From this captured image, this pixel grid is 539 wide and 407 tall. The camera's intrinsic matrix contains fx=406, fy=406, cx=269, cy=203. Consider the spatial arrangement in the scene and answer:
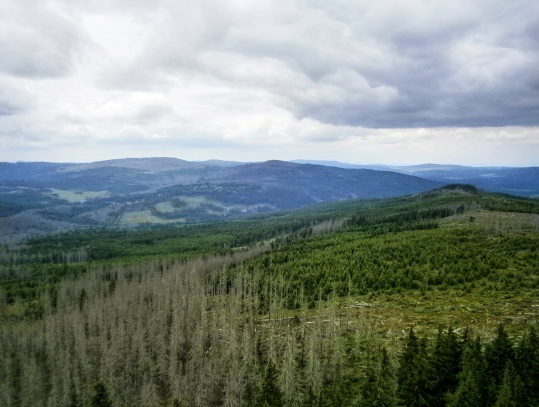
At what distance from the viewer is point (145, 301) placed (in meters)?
145

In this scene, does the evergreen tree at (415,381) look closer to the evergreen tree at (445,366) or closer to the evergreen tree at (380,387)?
the evergreen tree at (445,366)

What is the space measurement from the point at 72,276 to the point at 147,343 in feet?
364

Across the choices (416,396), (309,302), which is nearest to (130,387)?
(309,302)

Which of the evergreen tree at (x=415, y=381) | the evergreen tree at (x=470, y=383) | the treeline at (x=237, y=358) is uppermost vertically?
the evergreen tree at (x=470, y=383)

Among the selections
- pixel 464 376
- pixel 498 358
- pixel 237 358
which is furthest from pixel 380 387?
pixel 237 358

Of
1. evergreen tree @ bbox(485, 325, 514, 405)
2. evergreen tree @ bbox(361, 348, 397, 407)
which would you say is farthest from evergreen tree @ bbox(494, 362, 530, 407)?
evergreen tree @ bbox(361, 348, 397, 407)

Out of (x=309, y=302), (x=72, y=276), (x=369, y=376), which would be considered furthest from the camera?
(x=72, y=276)

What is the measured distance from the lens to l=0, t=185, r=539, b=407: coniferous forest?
5394 cm

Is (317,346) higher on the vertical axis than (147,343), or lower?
higher

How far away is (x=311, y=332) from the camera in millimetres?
89875

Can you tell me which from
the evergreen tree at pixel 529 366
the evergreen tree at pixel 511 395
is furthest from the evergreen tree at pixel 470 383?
the evergreen tree at pixel 529 366

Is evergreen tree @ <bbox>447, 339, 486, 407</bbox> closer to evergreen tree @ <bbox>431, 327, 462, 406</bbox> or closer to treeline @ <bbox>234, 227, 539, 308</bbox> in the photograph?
evergreen tree @ <bbox>431, 327, 462, 406</bbox>

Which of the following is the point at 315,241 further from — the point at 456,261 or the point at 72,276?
the point at 72,276

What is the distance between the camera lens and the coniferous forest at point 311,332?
53.9 meters
